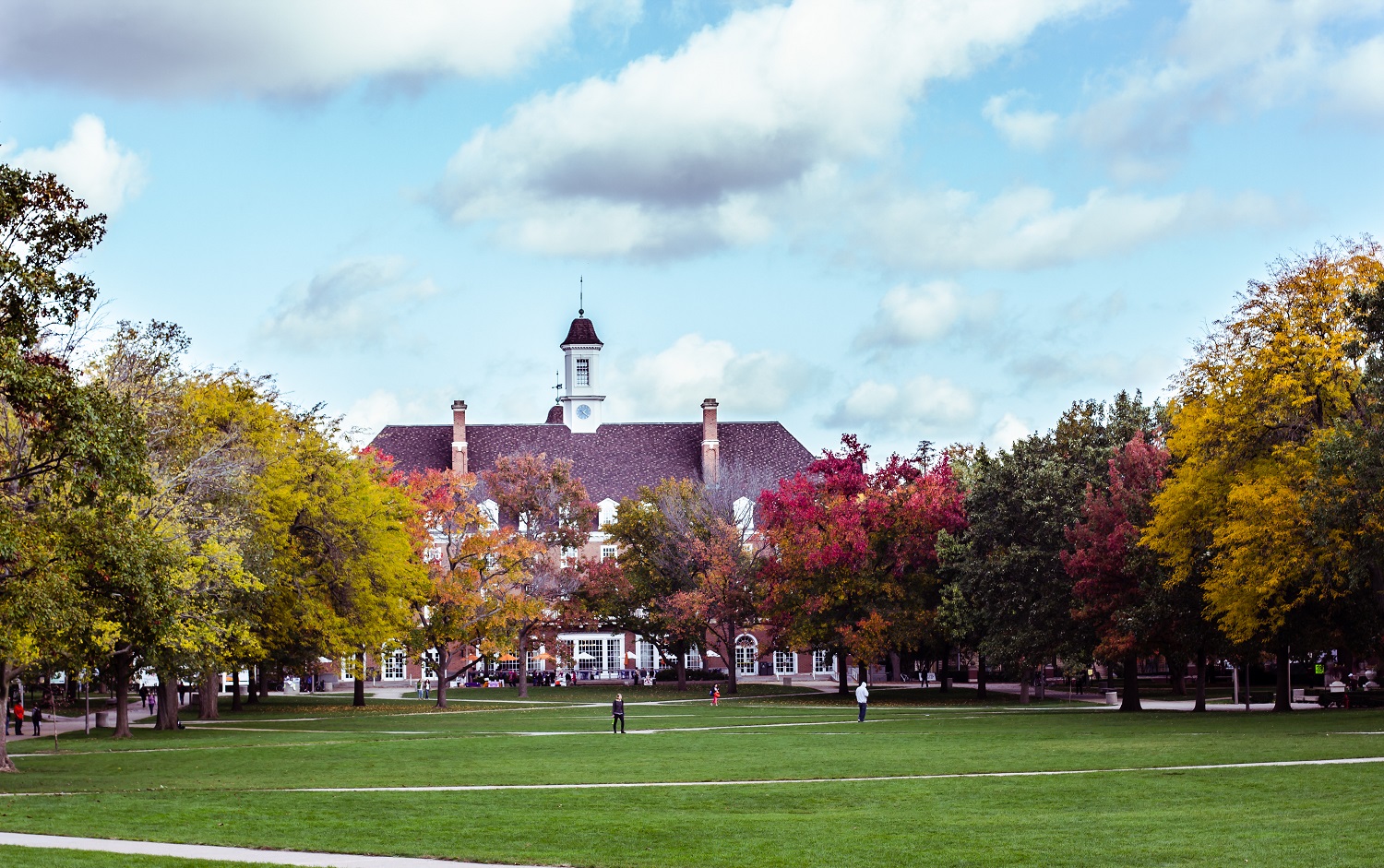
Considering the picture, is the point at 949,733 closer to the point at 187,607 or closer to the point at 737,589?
the point at 187,607

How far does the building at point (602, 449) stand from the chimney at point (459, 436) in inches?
2.6

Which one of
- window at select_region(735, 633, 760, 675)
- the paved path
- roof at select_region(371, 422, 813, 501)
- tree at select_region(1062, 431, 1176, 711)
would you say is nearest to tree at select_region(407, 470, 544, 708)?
window at select_region(735, 633, 760, 675)

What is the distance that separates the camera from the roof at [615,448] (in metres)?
108

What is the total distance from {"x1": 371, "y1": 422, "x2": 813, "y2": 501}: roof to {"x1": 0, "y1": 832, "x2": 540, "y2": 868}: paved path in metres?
88.0

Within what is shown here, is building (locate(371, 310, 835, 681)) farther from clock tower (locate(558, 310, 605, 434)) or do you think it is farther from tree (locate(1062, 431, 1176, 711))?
tree (locate(1062, 431, 1176, 711))

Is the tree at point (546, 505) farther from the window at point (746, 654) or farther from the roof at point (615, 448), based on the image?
the roof at point (615, 448)

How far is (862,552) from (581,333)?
56669mm

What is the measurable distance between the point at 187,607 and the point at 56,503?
17.7ft

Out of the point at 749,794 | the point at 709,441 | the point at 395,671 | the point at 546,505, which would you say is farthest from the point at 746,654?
the point at 749,794

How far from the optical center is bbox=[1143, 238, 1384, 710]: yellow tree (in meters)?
40.6

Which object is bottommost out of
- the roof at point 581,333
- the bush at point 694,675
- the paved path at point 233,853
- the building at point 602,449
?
the bush at point 694,675

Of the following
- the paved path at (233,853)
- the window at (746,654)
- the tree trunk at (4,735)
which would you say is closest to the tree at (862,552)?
the window at (746,654)

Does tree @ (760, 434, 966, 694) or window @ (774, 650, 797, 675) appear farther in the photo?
window @ (774, 650, 797, 675)

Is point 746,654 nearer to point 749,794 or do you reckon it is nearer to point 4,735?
point 4,735
